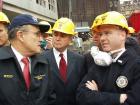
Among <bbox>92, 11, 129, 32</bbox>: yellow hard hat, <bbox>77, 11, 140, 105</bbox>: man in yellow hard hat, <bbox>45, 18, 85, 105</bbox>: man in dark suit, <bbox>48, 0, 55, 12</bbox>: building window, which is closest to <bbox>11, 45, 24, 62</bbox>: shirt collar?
<bbox>77, 11, 140, 105</bbox>: man in yellow hard hat

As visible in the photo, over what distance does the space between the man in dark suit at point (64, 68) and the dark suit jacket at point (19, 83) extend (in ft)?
3.11

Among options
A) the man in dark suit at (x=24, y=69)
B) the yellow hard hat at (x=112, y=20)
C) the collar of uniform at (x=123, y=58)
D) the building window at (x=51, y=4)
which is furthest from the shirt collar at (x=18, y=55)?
the building window at (x=51, y=4)

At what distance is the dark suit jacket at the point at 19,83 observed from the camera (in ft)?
12.8

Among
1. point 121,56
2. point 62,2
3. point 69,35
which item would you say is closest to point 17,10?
point 69,35

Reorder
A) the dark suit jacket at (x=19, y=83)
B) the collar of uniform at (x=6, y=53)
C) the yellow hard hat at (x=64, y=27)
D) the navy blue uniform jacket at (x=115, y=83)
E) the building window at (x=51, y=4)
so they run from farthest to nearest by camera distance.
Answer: the building window at (x=51, y=4) → the yellow hard hat at (x=64, y=27) → the collar of uniform at (x=6, y=53) → the dark suit jacket at (x=19, y=83) → the navy blue uniform jacket at (x=115, y=83)

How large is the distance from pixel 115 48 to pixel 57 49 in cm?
→ 156

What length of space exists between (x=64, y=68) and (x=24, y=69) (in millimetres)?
1279

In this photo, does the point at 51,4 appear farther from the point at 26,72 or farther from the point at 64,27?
the point at 26,72

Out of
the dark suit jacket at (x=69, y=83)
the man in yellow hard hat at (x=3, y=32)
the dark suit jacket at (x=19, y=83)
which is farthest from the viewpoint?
the man in yellow hard hat at (x=3, y=32)

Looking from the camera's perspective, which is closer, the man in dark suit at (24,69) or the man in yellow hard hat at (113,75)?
the man in yellow hard hat at (113,75)

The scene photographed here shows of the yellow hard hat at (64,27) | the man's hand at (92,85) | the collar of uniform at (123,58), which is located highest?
the yellow hard hat at (64,27)

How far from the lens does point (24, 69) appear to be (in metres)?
4.08

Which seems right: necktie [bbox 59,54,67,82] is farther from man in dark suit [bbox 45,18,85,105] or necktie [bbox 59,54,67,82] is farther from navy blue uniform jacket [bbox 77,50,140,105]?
navy blue uniform jacket [bbox 77,50,140,105]

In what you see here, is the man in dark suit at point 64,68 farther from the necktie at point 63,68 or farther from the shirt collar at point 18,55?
the shirt collar at point 18,55
